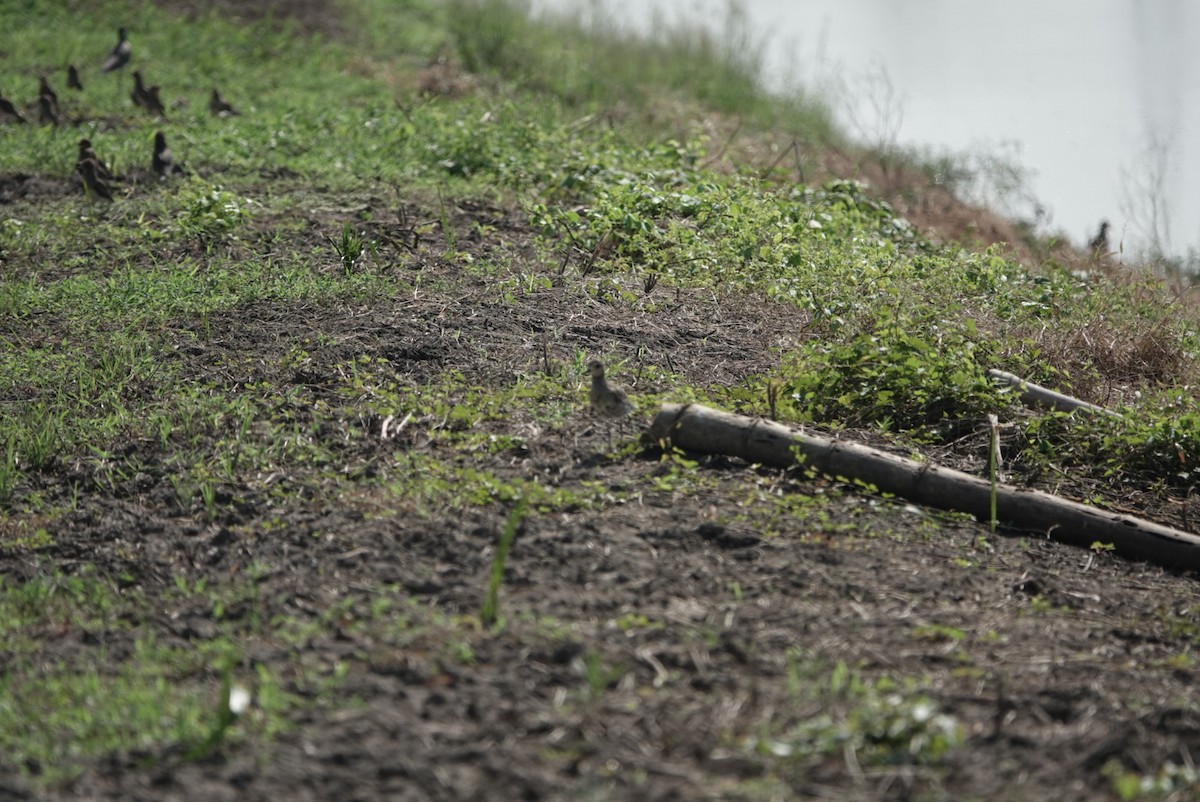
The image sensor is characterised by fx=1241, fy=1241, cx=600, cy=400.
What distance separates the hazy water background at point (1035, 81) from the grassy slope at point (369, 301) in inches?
154

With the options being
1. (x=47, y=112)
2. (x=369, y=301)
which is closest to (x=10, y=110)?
(x=47, y=112)

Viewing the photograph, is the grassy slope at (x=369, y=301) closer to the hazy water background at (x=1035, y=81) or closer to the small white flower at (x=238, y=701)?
the small white flower at (x=238, y=701)

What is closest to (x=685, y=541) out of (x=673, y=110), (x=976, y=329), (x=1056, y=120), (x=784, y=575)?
(x=784, y=575)

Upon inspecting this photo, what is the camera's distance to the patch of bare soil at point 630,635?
9.04 ft

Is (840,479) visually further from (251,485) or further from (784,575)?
(251,485)

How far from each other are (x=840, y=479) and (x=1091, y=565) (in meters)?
0.84

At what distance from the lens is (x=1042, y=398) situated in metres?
4.89

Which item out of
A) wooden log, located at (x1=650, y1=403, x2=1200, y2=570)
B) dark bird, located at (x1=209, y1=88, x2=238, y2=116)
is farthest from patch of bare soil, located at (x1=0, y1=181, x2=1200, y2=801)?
dark bird, located at (x1=209, y1=88, x2=238, y2=116)

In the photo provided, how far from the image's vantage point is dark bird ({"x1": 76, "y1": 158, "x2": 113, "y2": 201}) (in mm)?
7355

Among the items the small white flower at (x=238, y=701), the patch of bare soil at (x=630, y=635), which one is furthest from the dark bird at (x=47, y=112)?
the small white flower at (x=238, y=701)

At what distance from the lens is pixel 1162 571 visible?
4031 millimetres

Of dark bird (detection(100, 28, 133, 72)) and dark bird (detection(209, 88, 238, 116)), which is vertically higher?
dark bird (detection(100, 28, 133, 72))

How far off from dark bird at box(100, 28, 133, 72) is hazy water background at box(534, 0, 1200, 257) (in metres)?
5.19

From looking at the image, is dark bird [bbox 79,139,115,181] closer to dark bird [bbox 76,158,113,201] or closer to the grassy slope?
dark bird [bbox 76,158,113,201]
